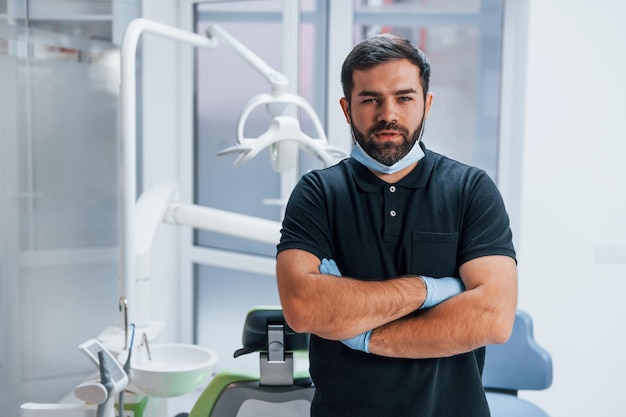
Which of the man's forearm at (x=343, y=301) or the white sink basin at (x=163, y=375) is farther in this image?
the white sink basin at (x=163, y=375)

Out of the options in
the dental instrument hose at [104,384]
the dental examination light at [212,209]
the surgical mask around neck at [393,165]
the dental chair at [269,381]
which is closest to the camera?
the surgical mask around neck at [393,165]

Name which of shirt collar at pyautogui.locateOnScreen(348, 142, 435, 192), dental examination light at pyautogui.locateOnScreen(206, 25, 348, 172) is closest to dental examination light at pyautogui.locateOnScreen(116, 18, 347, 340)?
dental examination light at pyautogui.locateOnScreen(206, 25, 348, 172)

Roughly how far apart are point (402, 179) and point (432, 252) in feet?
0.51

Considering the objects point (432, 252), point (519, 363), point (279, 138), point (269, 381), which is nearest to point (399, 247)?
point (432, 252)

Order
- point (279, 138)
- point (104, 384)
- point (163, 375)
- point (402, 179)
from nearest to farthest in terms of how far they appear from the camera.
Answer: point (402, 179)
point (104, 384)
point (163, 375)
point (279, 138)

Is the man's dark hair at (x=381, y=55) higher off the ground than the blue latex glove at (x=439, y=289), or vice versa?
the man's dark hair at (x=381, y=55)

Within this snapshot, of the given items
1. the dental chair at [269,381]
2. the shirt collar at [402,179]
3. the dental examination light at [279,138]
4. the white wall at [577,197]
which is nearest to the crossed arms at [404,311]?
the shirt collar at [402,179]

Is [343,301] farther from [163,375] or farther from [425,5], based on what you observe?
[425,5]

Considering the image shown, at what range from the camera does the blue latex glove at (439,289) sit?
1205 millimetres

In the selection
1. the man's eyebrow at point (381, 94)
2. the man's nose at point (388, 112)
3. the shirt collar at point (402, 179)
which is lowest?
the shirt collar at point (402, 179)

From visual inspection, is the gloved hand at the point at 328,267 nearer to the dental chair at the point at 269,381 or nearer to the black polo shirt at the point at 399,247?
the black polo shirt at the point at 399,247

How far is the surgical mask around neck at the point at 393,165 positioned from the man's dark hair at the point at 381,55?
12cm

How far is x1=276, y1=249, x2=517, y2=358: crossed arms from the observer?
1.17 metres

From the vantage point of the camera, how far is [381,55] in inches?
49.5
